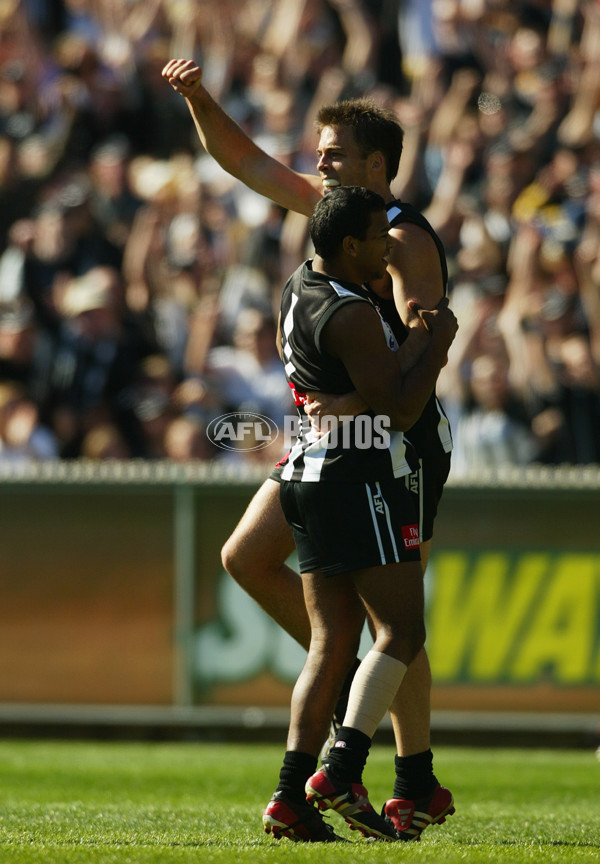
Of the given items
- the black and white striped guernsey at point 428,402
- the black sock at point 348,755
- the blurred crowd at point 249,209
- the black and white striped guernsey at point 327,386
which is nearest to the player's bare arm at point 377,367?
the black and white striped guernsey at point 327,386

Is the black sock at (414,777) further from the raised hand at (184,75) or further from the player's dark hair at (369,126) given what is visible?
the raised hand at (184,75)

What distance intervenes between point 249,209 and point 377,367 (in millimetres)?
7792

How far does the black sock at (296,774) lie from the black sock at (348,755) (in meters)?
0.08

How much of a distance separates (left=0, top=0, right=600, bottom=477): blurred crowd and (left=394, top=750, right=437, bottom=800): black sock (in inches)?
189

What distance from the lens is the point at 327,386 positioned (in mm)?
4406

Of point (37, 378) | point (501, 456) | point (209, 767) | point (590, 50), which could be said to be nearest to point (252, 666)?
point (209, 767)

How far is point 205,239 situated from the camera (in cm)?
1174

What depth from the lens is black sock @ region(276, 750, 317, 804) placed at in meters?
4.29

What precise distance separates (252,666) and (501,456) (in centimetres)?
227

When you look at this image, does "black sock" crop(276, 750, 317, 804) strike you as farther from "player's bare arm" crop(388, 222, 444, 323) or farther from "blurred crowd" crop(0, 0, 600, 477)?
"blurred crowd" crop(0, 0, 600, 477)

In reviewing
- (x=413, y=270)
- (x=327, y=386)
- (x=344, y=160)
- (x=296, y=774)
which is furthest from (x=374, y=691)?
(x=344, y=160)

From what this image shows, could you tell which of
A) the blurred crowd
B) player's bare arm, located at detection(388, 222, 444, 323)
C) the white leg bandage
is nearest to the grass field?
the white leg bandage

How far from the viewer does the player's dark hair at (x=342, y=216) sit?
4.36 meters

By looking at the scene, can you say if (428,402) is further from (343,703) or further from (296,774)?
(296,774)
